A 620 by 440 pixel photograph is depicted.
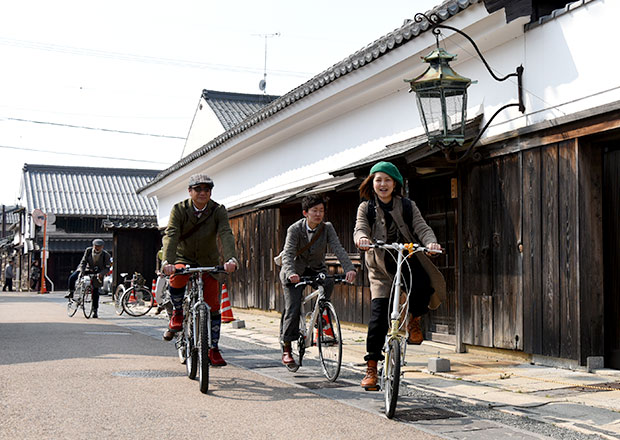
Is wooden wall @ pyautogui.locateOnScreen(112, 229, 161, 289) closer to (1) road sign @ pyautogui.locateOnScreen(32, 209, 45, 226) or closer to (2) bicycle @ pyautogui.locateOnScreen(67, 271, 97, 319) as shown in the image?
(2) bicycle @ pyautogui.locateOnScreen(67, 271, 97, 319)

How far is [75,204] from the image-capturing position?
49312 millimetres

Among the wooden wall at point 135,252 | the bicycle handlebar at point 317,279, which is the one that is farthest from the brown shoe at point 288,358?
the wooden wall at point 135,252

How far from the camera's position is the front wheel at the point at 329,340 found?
23.6 ft

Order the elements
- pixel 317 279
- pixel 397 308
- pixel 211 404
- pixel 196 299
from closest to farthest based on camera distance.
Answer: pixel 397 308 < pixel 211 404 < pixel 196 299 < pixel 317 279

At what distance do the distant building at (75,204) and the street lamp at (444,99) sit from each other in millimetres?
33232

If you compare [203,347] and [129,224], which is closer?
[203,347]

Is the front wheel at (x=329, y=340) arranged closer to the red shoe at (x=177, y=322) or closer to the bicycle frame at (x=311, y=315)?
the bicycle frame at (x=311, y=315)

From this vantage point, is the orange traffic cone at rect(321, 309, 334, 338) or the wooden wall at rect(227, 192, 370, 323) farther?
the wooden wall at rect(227, 192, 370, 323)

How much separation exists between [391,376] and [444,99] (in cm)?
455

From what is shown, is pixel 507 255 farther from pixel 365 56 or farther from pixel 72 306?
pixel 72 306

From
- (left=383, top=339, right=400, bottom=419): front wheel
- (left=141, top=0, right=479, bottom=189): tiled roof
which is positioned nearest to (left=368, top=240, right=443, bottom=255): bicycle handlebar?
(left=383, top=339, right=400, bottom=419): front wheel

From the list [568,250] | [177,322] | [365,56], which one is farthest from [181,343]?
[365,56]

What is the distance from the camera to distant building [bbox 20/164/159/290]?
148 feet

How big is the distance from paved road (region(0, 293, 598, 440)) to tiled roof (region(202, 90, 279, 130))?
1868 cm
